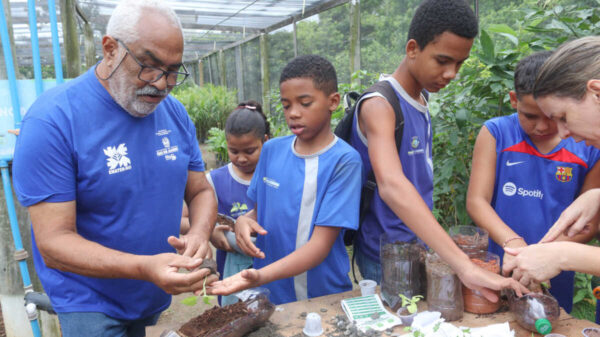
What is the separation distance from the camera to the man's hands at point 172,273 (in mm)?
1408

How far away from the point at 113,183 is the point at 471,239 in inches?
57.4

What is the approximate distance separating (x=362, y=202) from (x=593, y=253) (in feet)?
3.00

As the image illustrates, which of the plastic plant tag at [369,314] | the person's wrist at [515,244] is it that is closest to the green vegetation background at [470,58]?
the person's wrist at [515,244]

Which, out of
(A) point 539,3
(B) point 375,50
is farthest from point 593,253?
(B) point 375,50

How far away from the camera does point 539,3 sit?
10.7 feet

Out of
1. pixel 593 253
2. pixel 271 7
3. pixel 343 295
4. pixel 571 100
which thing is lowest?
pixel 343 295

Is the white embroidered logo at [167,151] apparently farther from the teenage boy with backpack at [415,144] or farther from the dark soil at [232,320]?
the teenage boy with backpack at [415,144]

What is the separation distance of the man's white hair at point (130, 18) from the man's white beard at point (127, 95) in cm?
15

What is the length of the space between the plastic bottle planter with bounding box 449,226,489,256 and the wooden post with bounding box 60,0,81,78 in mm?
4259

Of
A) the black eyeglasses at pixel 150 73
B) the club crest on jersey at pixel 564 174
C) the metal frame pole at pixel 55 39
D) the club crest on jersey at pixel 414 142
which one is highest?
the metal frame pole at pixel 55 39

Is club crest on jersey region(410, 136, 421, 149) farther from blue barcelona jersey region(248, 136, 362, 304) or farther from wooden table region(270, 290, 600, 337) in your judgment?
wooden table region(270, 290, 600, 337)

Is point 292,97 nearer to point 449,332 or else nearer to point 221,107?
point 449,332

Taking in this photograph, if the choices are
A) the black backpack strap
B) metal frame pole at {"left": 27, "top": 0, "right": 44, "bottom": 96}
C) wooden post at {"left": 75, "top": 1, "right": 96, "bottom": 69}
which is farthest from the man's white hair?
wooden post at {"left": 75, "top": 1, "right": 96, "bottom": 69}

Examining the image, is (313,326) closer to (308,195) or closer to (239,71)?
(308,195)
